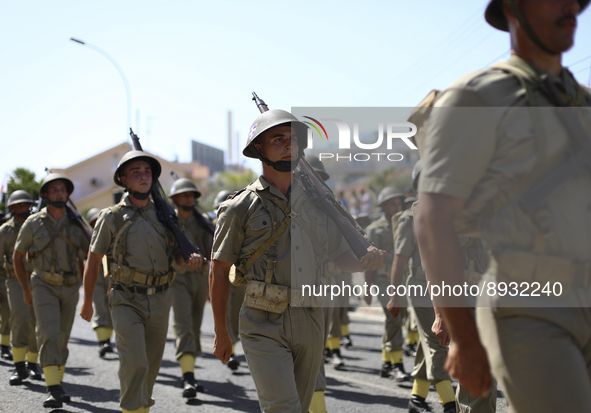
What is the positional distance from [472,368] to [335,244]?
2.33m

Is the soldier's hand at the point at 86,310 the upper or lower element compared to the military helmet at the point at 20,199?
lower

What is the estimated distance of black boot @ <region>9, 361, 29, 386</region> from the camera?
800cm

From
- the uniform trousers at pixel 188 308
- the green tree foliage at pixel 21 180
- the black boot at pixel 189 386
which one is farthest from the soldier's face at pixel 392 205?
the green tree foliage at pixel 21 180

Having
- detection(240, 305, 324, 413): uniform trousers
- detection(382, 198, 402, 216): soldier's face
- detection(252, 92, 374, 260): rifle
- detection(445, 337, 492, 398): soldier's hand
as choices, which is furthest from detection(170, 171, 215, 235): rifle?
detection(445, 337, 492, 398): soldier's hand

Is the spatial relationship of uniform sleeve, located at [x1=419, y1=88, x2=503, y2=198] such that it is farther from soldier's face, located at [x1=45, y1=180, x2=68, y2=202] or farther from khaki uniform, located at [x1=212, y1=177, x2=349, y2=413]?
soldier's face, located at [x1=45, y1=180, x2=68, y2=202]

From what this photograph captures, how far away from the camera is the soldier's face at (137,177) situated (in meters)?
6.15


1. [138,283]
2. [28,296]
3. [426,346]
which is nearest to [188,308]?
[28,296]

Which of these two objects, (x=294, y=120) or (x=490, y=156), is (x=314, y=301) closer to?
(x=294, y=120)

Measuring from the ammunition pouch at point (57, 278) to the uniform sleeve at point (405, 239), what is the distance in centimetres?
393

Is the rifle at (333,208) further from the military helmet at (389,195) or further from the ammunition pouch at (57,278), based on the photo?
the military helmet at (389,195)

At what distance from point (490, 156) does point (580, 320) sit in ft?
2.19

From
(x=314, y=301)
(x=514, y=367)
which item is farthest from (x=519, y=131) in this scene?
(x=314, y=301)

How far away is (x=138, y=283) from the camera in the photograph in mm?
5816

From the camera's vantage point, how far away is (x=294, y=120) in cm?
420
